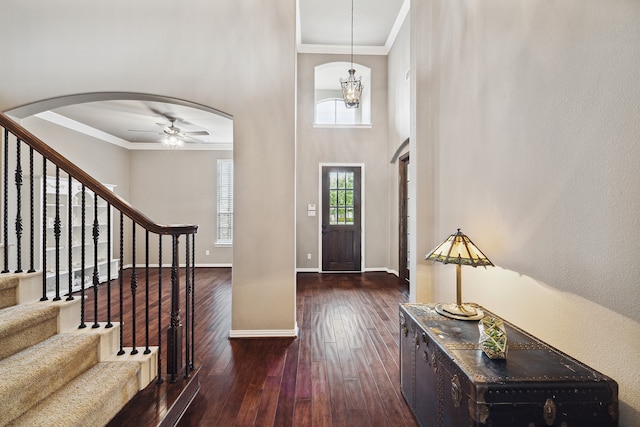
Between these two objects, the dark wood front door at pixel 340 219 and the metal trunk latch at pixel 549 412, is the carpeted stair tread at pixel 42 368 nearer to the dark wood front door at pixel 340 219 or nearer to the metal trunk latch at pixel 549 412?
the metal trunk latch at pixel 549 412

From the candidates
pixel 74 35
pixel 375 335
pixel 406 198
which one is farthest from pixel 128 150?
pixel 375 335

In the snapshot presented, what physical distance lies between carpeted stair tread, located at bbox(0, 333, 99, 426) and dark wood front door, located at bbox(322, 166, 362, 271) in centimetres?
474

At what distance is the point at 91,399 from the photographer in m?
1.51

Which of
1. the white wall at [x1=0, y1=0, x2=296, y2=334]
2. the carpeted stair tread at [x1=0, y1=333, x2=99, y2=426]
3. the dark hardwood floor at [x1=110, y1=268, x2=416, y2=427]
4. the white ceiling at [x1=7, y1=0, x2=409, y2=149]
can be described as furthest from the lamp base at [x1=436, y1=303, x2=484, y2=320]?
the white ceiling at [x1=7, y1=0, x2=409, y2=149]

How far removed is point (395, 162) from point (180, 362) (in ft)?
16.9

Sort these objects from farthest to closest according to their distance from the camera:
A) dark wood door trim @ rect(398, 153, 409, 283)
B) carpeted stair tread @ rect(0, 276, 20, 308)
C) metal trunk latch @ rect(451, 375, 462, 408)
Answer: dark wood door trim @ rect(398, 153, 409, 283)
carpeted stair tread @ rect(0, 276, 20, 308)
metal trunk latch @ rect(451, 375, 462, 408)

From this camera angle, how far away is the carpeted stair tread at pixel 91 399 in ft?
4.52

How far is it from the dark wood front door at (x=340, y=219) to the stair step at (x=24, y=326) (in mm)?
4799

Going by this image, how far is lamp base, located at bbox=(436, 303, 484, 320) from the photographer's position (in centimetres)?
180

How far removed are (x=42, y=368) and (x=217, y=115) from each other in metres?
3.45

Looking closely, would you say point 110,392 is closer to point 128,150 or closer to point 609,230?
point 609,230

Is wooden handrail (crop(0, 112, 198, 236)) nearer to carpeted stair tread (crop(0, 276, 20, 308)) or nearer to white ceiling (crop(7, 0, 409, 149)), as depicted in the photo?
carpeted stair tread (crop(0, 276, 20, 308))

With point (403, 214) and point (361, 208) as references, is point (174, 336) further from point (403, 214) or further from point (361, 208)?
point (361, 208)

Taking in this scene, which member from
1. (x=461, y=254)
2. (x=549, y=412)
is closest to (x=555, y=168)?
(x=461, y=254)
